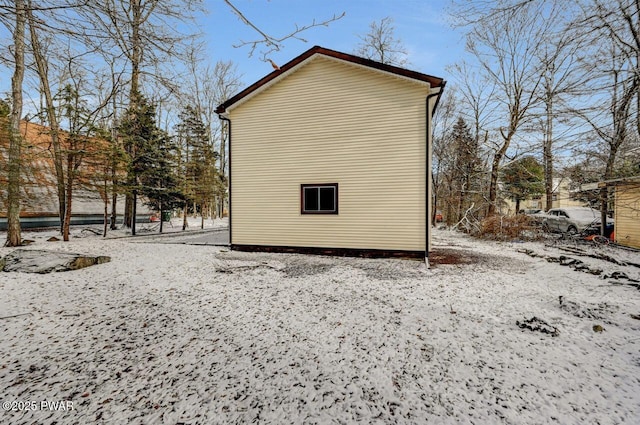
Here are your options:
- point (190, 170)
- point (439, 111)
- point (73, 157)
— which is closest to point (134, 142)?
point (73, 157)

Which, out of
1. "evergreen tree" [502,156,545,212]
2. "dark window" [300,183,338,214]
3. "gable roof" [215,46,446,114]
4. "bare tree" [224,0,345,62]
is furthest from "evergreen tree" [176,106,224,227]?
"evergreen tree" [502,156,545,212]

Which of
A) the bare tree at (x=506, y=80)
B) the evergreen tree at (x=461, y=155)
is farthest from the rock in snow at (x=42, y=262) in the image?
the evergreen tree at (x=461, y=155)

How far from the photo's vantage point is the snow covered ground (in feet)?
7.02

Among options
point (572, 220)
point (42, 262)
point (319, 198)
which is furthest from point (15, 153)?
point (572, 220)

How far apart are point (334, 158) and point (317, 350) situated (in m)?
6.18

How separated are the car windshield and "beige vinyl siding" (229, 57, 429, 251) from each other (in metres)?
11.5

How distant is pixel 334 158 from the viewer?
8.22 meters

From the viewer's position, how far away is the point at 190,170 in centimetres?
1820

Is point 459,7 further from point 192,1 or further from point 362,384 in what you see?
point 362,384

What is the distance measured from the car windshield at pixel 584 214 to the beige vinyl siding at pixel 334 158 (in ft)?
37.8

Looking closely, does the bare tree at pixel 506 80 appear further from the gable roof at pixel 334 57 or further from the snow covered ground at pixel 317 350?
the snow covered ground at pixel 317 350

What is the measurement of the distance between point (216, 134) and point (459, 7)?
27.1m

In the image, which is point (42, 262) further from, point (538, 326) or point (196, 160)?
point (196, 160)

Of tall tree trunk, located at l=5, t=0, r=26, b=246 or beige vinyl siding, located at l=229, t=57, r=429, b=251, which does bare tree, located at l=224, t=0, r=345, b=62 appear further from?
tall tree trunk, located at l=5, t=0, r=26, b=246
